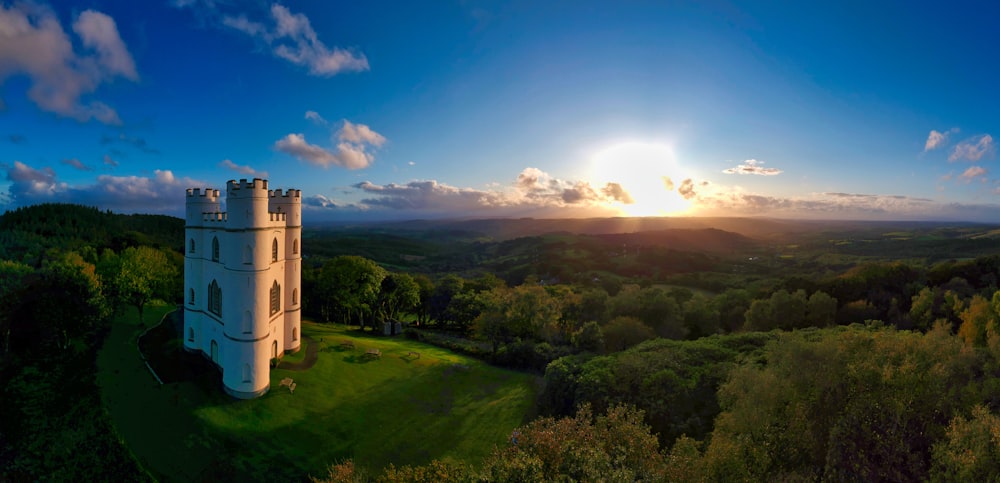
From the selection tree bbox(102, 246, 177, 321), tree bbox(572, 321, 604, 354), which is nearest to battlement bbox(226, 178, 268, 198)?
tree bbox(102, 246, 177, 321)

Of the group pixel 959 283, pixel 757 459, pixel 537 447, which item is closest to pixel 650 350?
pixel 757 459

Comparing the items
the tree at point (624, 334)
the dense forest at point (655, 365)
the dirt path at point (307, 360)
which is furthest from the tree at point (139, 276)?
the tree at point (624, 334)

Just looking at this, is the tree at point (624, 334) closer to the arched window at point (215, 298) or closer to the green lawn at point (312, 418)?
the green lawn at point (312, 418)

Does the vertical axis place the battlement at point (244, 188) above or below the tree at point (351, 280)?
above

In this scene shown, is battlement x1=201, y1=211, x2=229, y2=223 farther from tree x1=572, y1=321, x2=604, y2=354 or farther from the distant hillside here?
the distant hillside

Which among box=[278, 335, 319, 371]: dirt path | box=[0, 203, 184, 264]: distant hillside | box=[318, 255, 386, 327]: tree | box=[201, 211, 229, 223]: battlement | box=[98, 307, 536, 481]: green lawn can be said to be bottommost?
box=[98, 307, 536, 481]: green lawn

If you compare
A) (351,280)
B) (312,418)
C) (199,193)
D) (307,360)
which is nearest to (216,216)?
(199,193)

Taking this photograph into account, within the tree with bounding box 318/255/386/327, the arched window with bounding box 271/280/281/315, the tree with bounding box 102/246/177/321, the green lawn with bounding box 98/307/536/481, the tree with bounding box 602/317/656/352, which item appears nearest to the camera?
the green lawn with bounding box 98/307/536/481

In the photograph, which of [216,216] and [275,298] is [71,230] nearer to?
[216,216]
